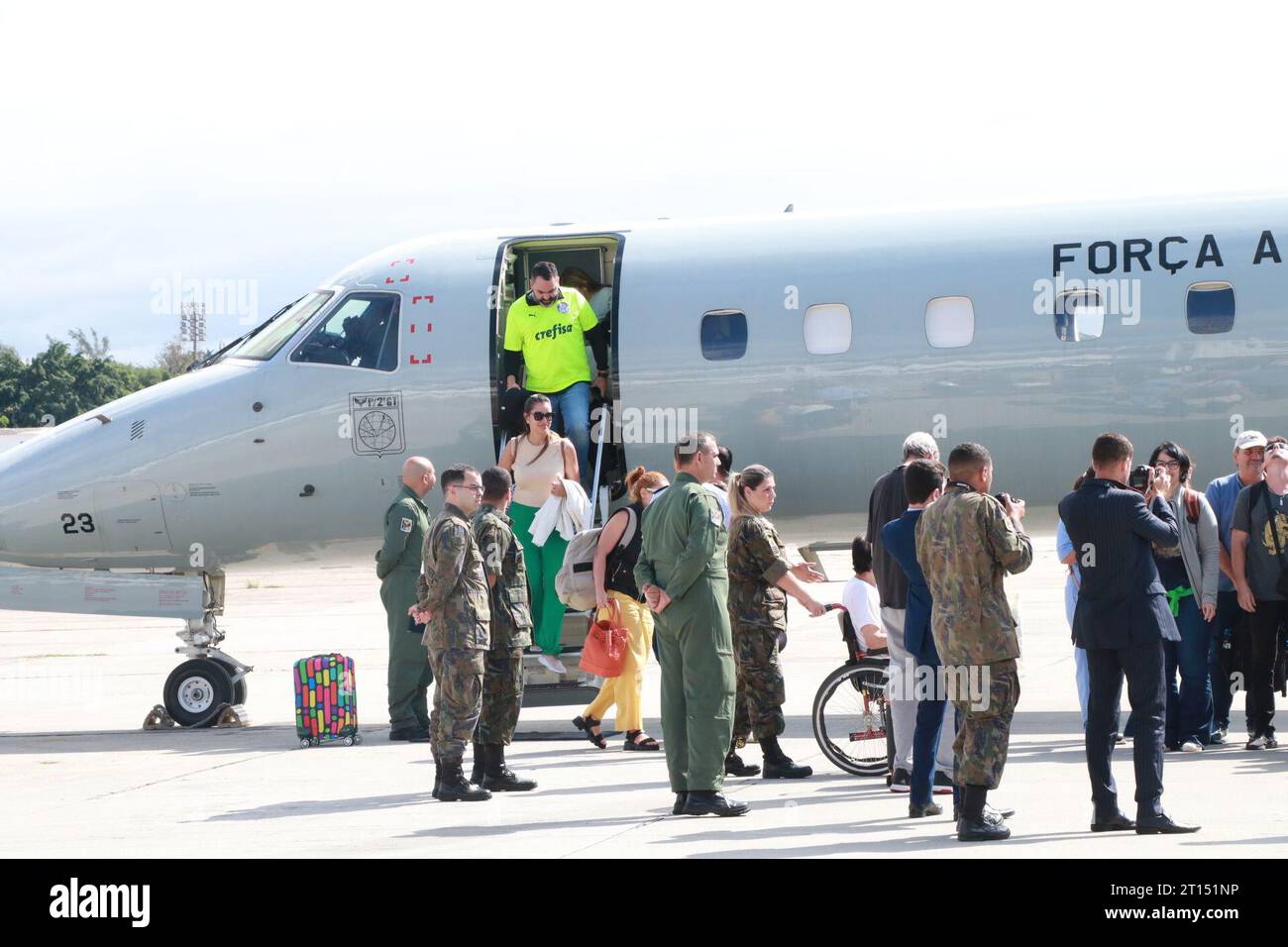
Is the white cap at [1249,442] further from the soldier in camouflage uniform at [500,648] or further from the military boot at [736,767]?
the soldier in camouflage uniform at [500,648]

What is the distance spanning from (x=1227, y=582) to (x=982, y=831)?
420 centimetres

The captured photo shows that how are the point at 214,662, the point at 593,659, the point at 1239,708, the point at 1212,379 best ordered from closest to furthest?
the point at 593,659 → the point at 1212,379 → the point at 1239,708 → the point at 214,662

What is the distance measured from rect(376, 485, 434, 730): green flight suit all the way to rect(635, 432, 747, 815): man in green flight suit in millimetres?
4012

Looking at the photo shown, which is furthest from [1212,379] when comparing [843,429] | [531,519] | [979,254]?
[531,519]

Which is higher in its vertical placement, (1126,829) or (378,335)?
(378,335)

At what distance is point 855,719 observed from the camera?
10.1 m

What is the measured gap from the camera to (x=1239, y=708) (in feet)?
42.8

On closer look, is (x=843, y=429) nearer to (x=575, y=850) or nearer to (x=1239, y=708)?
(x=1239, y=708)

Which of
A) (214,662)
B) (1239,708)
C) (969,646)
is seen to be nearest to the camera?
(969,646)

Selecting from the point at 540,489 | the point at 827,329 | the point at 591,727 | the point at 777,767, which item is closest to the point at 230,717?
the point at 540,489

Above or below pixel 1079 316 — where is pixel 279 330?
above

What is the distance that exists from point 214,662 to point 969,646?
8260 millimetres

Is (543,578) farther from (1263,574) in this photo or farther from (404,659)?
(1263,574)

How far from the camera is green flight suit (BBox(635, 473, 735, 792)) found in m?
8.55
